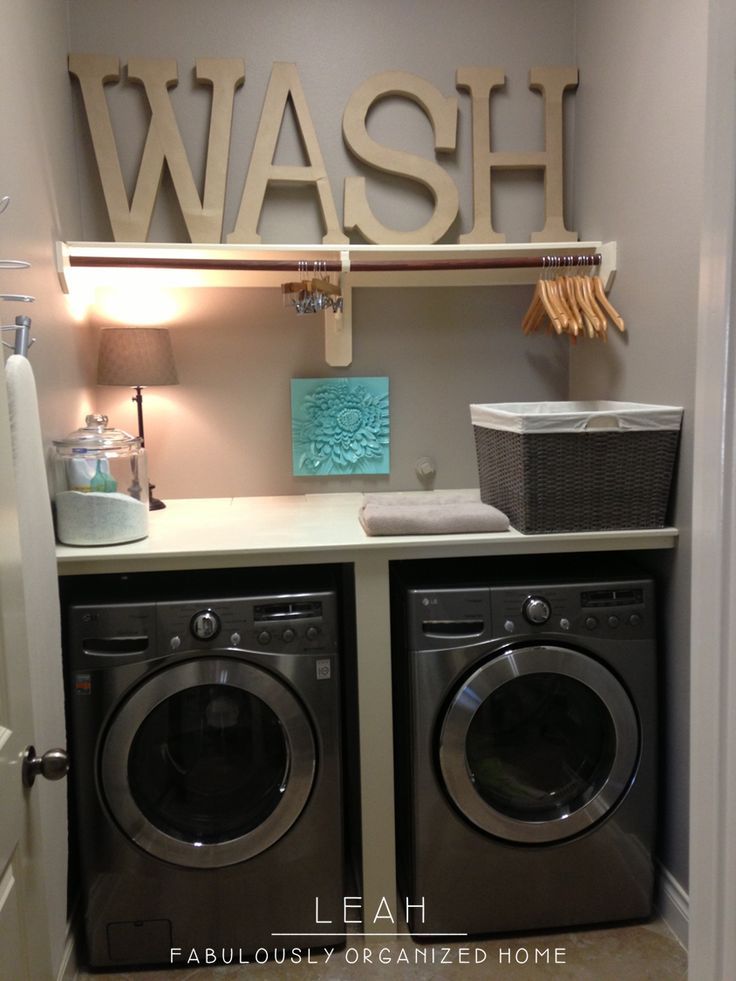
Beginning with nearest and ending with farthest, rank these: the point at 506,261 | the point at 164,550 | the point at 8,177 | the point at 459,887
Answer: the point at 8,177 < the point at 164,550 < the point at 459,887 < the point at 506,261

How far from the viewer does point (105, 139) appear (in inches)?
101

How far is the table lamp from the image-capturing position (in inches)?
98.4

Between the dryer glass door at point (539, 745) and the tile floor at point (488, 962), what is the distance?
285 millimetres

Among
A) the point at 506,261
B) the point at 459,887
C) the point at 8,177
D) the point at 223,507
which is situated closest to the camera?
the point at 8,177

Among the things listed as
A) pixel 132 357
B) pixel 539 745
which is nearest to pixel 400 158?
pixel 132 357

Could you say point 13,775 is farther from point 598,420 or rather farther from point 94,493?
point 598,420

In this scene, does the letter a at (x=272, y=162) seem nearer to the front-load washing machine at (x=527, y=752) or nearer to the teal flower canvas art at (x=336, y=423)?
the teal flower canvas art at (x=336, y=423)

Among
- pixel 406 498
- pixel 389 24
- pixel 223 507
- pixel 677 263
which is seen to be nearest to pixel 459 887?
pixel 406 498

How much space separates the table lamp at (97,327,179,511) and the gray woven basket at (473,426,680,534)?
1.05m

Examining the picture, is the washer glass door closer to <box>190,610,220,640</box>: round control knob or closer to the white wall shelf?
<box>190,610,220,640</box>: round control knob

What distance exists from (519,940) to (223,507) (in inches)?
57.1

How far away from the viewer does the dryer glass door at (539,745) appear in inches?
85.0

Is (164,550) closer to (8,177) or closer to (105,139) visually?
(8,177)

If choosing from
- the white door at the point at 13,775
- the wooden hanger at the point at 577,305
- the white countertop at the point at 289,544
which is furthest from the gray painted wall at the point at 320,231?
the white door at the point at 13,775
